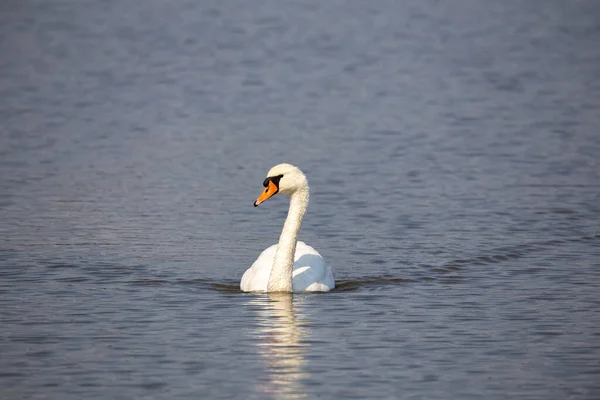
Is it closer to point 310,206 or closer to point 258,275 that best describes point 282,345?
point 258,275

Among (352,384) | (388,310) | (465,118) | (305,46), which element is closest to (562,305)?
(388,310)

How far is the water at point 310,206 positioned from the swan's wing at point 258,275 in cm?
33

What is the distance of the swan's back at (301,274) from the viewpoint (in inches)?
650

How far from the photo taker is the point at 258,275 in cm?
1670

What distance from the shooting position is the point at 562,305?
50.9 ft

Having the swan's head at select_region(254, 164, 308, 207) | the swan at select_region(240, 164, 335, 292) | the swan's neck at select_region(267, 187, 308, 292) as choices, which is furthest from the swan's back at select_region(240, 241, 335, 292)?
the swan's head at select_region(254, 164, 308, 207)

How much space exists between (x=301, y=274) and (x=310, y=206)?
5508mm

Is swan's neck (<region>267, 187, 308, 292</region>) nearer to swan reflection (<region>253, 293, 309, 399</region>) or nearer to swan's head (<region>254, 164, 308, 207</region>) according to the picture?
swan reflection (<region>253, 293, 309, 399</region>)

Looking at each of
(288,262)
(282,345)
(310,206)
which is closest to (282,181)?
(288,262)

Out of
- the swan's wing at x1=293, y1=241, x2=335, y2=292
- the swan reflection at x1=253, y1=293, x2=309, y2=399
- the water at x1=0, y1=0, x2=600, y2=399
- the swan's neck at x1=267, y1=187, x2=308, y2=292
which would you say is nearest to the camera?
the swan reflection at x1=253, y1=293, x2=309, y2=399

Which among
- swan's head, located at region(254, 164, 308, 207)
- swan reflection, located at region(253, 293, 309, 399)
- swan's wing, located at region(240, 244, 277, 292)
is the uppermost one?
swan's head, located at region(254, 164, 308, 207)

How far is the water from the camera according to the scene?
13.0 metres

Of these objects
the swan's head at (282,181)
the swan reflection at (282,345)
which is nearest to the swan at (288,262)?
the swan's head at (282,181)

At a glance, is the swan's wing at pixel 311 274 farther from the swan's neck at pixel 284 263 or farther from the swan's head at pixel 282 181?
the swan's head at pixel 282 181
